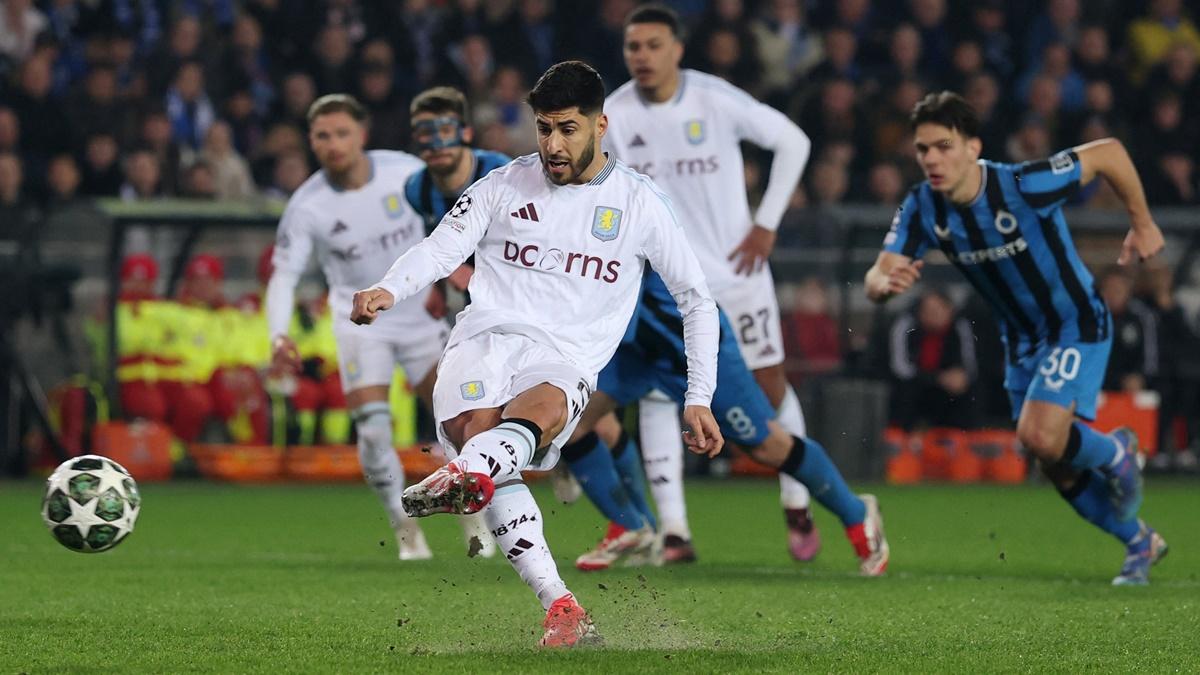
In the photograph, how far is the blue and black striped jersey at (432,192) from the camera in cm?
873

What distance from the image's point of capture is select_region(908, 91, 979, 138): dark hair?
7957 mm

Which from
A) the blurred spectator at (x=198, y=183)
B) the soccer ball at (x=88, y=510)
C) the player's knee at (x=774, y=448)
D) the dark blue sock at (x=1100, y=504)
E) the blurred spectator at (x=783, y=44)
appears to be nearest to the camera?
the soccer ball at (x=88, y=510)

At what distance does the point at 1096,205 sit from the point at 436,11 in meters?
5.88

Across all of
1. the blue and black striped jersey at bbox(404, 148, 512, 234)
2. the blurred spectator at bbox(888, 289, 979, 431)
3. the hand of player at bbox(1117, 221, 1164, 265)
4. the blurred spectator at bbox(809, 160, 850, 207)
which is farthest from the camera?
the blurred spectator at bbox(809, 160, 850, 207)

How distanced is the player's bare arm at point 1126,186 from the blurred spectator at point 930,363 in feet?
23.2

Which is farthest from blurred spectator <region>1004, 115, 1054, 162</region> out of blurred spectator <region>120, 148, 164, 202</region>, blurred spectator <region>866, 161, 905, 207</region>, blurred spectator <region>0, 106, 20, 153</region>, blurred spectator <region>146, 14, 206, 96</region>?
blurred spectator <region>0, 106, 20, 153</region>

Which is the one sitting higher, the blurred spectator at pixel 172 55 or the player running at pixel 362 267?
the blurred spectator at pixel 172 55

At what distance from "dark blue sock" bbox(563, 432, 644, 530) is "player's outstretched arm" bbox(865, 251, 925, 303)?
1.59 meters

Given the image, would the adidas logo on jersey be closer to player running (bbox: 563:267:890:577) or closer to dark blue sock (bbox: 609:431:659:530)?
player running (bbox: 563:267:890:577)

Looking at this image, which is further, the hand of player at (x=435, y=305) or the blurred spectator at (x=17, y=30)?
the blurred spectator at (x=17, y=30)

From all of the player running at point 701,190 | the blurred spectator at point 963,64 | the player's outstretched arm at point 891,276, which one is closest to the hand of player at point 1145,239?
the player's outstretched arm at point 891,276

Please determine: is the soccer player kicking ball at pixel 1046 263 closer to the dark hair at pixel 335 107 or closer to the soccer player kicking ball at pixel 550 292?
the soccer player kicking ball at pixel 550 292

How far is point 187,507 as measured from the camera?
12.4 m

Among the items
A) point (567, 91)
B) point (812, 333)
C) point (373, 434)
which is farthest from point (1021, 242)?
point (812, 333)
